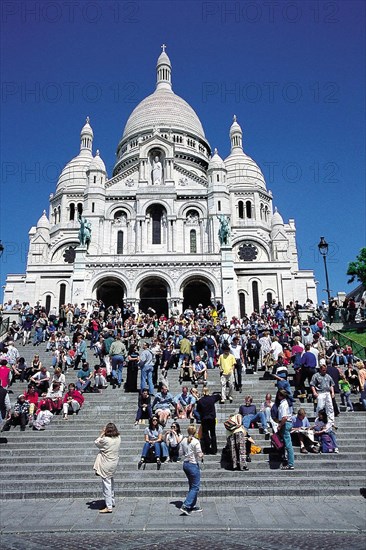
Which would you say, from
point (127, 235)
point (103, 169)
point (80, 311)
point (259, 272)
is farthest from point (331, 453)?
point (103, 169)

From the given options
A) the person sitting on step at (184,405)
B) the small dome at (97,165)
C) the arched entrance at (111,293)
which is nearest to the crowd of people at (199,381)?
the person sitting on step at (184,405)

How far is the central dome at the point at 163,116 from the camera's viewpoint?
184ft

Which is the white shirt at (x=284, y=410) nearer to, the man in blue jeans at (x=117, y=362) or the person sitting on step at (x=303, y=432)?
the person sitting on step at (x=303, y=432)

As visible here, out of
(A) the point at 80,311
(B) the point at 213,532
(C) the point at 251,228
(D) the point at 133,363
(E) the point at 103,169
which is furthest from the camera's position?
(C) the point at 251,228

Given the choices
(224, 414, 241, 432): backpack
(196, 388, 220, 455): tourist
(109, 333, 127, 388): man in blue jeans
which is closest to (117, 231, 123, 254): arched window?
(109, 333, 127, 388): man in blue jeans

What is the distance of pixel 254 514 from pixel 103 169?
38.5 m

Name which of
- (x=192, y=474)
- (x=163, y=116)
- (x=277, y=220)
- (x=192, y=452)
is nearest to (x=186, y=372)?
(x=192, y=452)

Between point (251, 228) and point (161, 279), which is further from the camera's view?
point (251, 228)

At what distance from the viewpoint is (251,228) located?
4844 cm

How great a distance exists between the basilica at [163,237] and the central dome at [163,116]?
1.04 ft

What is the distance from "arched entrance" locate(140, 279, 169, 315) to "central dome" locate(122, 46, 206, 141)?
76.7 ft

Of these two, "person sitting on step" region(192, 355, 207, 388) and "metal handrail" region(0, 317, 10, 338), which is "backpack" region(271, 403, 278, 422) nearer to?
"person sitting on step" region(192, 355, 207, 388)

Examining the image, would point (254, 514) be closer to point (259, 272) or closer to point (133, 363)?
point (133, 363)

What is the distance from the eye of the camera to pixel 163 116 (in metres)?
57.3
